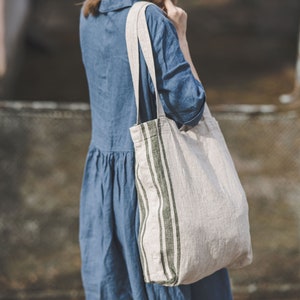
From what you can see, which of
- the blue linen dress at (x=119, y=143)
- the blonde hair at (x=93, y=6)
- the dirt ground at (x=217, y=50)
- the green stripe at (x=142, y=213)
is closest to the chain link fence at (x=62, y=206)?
the blue linen dress at (x=119, y=143)

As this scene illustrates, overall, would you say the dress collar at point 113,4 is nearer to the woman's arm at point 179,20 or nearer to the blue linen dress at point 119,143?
the blue linen dress at point 119,143

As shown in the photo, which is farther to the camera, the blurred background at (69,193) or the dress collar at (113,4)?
the blurred background at (69,193)

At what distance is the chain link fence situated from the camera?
3650mm

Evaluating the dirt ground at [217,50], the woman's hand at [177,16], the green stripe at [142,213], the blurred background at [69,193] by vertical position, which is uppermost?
the woman's hand at [177,16]

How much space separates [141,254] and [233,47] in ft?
24.4

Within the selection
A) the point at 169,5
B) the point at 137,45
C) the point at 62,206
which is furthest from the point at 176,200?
the point at 62,206

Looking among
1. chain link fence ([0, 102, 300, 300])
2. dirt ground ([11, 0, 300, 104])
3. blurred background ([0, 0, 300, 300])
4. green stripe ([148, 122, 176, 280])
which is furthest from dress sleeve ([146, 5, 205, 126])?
dirt ground ([11, 0, 300, 104])

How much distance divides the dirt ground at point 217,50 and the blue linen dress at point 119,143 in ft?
15.8

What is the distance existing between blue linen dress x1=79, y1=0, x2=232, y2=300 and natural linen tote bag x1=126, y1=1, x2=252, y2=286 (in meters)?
0.05

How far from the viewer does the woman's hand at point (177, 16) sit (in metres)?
2.06

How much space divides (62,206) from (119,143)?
1.90 m

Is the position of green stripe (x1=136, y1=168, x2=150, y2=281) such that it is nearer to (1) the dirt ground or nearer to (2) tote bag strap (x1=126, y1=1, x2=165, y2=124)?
(2) tote bag strap (x1=126, y1=1, x2=165, y2=124)

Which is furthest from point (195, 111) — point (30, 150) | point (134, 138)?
point (30, 150)

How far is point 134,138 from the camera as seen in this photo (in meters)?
2.02
